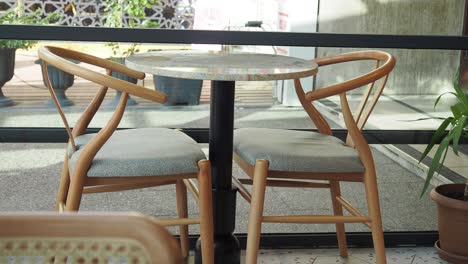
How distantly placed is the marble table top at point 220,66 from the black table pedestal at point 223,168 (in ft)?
0.39

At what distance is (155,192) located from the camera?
2885 mm

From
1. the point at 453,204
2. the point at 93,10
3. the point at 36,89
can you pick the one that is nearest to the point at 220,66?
the point at 36,89

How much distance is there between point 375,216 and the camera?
2.35m

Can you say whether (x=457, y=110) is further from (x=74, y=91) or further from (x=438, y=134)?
(x=74, y=91)

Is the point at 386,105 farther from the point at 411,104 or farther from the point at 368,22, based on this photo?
the point at 368,22

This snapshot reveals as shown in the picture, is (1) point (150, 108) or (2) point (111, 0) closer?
(1) point (150, 108)

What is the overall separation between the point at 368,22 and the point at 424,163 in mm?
957

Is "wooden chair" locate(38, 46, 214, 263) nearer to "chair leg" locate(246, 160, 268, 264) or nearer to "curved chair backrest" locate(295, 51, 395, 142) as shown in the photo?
"chair leg" locate(246, 160, 268, 264)

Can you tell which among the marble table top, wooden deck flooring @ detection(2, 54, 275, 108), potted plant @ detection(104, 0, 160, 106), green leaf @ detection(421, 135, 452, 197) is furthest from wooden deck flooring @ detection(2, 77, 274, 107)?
green leaf @ detection(421, 135, 452, 197)

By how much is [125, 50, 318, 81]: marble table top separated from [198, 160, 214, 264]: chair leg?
29 cm

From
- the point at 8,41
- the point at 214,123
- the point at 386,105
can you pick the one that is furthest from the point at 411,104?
the point at 8,41

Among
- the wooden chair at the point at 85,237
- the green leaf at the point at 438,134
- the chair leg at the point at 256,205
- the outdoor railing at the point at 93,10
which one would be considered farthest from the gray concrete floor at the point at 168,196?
the wooden chair at the point at 85,237

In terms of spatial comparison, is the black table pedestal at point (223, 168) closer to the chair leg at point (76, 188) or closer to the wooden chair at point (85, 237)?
the chair leg at point (76, 188)

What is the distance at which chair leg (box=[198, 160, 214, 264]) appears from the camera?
86.6 inches
